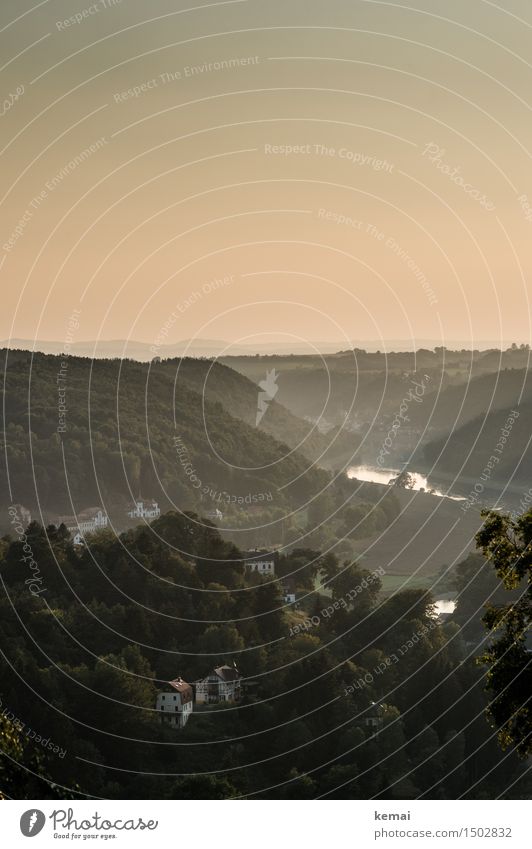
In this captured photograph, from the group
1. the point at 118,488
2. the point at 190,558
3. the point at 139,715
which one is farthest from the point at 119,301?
the point at 118,488

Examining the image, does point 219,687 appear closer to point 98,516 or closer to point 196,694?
point 196,694

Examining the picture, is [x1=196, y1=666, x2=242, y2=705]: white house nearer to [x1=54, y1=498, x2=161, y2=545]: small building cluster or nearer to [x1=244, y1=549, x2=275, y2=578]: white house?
[x1=244, y1=549, x2=275, y2=578]: white house

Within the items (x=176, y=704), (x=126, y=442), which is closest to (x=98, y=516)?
(x=126, y=442)

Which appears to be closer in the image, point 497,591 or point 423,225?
point 423,225

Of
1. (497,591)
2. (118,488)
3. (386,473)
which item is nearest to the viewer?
(497,591)

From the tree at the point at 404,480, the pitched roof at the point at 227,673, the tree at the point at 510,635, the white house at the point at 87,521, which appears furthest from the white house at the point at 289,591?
the tree at the point at 404,480

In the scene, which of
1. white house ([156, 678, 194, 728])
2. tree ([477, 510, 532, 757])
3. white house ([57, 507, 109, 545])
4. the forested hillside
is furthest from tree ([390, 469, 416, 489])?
tree ([477, 510, 532, 757])
